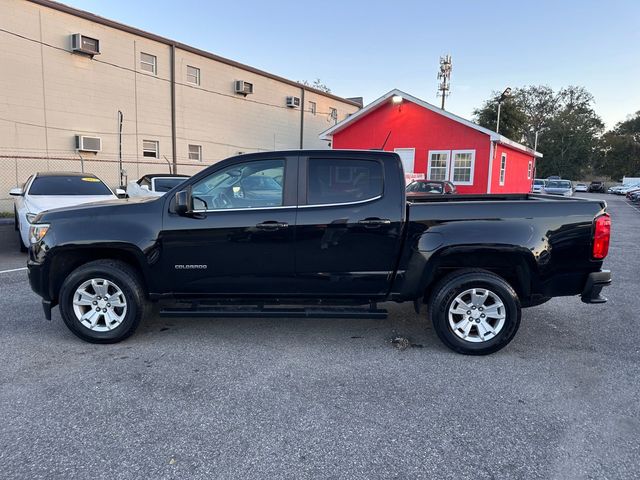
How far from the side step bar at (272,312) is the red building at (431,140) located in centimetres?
1395

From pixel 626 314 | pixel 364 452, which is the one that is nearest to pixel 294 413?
pixel 364 452

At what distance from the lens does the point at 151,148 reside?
17.4m

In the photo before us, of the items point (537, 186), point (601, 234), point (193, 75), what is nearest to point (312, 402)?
point (601, 234)

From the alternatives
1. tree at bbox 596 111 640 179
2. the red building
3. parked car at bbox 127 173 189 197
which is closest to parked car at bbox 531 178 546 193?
the red building

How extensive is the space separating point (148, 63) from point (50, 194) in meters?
10.1

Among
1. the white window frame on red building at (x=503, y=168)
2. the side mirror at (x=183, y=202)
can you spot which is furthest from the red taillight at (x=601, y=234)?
the white window frame on red building at (x=503, y=168)

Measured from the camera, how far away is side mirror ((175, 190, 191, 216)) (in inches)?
159

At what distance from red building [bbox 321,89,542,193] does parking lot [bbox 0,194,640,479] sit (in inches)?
549

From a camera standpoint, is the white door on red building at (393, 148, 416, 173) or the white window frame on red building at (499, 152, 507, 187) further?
the white window frame on red building at (499, 152, 507, 187)

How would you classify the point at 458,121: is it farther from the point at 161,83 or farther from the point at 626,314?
the point at 626,314

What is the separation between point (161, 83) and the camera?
17266 mm

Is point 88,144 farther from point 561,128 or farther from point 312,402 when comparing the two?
point 561,128

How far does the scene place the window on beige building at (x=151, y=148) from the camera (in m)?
17.1

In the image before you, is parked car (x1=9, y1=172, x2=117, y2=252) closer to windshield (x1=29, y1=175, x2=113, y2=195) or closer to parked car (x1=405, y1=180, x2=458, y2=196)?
windshield (x1=29, y1=175, x2=113, y2=195)
